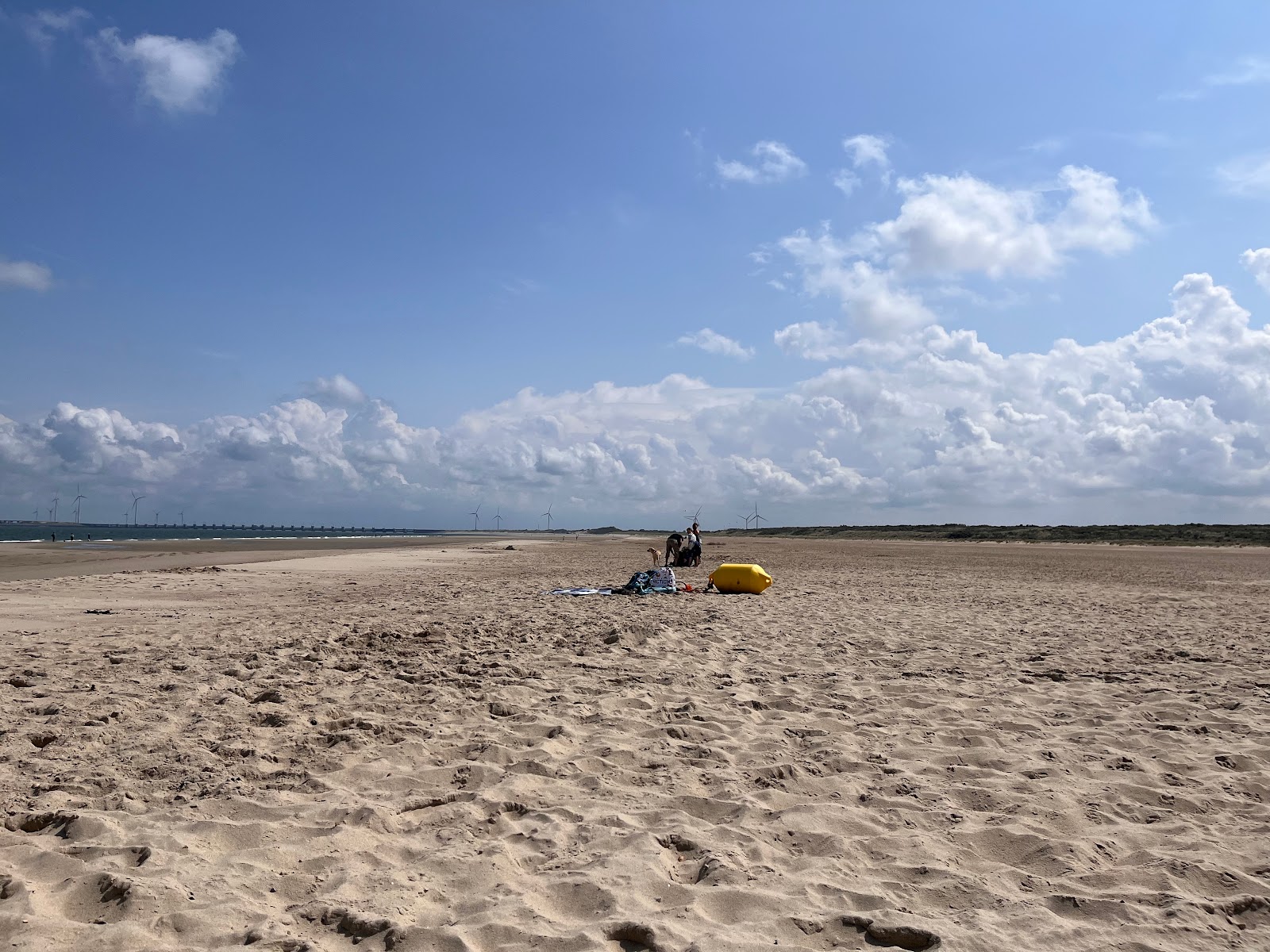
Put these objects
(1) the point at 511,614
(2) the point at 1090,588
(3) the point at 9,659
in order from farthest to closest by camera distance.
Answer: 1. (2) the point at 1090,588
2. (1) the point at 511,614
3. (3) the point at 9,659

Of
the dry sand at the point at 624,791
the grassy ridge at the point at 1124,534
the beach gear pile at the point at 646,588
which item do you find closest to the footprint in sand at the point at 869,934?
the dry sand at the point at 624,791

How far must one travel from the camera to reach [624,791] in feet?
16.5

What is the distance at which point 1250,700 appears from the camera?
286 inches

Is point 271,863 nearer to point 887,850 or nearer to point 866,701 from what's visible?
point 887,850

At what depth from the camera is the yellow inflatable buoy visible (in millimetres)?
16531

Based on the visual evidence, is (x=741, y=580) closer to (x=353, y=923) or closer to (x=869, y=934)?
(x=869, y=934)

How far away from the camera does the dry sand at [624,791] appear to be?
3479 millimetres

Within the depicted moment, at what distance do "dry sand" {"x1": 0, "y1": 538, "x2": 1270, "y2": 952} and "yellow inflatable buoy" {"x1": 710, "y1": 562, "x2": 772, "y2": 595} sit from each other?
5.99 metres

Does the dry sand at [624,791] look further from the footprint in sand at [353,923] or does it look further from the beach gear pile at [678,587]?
the beach gear pile at [678,587]

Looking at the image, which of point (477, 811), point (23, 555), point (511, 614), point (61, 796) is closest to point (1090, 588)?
point (511, 614)

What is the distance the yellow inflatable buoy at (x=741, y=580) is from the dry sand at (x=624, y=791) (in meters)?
5.99

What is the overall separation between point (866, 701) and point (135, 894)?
5.64 meters

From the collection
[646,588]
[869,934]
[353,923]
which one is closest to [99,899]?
[353,923]

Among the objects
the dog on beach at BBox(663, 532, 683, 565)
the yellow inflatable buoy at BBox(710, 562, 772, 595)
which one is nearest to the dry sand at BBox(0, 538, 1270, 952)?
the yellow inflatable buoy at BBox(710, 562, 772, 595)
